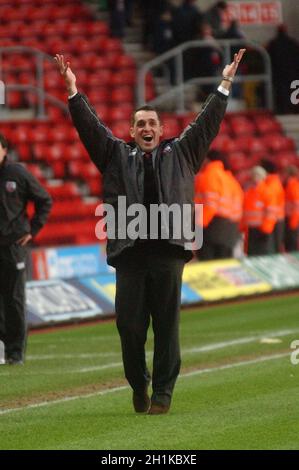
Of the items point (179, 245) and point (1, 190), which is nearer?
point (179, 245)

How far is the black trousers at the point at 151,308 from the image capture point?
33.9 ft

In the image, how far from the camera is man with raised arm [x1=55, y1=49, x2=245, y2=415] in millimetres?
10227

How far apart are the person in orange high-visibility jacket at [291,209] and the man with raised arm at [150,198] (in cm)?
1596

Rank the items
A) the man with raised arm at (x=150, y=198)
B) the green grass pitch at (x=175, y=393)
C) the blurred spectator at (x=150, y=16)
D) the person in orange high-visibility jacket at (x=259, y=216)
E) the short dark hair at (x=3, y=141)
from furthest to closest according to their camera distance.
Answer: the blurred spectator at (x=150, y=16), the person in orange high-visibility jacket at (x=259, y=216), the short dark hair at (x=3, y=141), the man with raised arm at (x=150, y=198), the green grass pitch at (x=175, y=393)

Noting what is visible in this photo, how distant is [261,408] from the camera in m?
10.6

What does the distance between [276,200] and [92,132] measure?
1452 centimetres

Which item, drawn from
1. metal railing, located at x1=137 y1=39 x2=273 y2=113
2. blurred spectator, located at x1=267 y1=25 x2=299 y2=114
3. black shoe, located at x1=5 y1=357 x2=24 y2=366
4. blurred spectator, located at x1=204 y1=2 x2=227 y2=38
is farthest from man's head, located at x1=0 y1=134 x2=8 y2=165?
blurred spectator, located at x1=204 y1=2 x2=227 y2=38

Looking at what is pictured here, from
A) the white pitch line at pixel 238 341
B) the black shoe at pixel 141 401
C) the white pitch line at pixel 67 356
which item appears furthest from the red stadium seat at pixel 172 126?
the black shoe at pixel 141 401

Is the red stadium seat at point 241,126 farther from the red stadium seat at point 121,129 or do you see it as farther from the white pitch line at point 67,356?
the white pitch line at point 67,356

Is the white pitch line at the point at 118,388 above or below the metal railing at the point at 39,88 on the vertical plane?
below

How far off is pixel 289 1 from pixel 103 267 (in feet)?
48.0

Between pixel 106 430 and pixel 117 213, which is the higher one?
pixel 117 213

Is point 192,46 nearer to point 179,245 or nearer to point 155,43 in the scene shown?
point 155,43

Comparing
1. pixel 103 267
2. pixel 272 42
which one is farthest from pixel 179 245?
pixel 272 42
